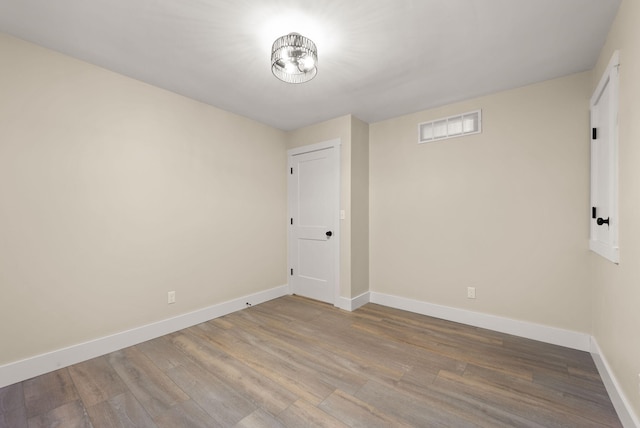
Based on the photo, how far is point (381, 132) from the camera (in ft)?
12.2

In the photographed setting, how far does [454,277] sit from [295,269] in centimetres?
223

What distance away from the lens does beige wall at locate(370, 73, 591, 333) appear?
8.11ft

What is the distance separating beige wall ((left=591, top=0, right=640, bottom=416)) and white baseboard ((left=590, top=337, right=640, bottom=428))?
0.17 feet

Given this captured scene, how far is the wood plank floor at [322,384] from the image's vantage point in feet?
5.35

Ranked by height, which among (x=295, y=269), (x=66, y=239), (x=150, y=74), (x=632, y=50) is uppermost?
(x=150, y=74)

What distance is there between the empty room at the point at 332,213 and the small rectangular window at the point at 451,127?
3 centimetres

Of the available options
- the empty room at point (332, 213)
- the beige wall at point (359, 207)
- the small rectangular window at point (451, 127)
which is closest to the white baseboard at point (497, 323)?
the empty room at point (332, 213)

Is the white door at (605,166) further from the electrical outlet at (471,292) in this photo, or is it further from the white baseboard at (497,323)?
the electrical outlet at (471,292)

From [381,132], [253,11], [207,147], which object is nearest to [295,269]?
[207,147]

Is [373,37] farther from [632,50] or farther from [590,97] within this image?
[590,97]

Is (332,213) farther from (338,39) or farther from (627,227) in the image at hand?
(627,227)

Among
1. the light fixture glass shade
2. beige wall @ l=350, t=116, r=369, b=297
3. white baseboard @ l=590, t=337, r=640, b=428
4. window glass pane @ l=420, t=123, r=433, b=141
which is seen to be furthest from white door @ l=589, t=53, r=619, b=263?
beige wall @ l=350, t=116, r=369, b=297

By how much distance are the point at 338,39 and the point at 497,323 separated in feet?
10.3

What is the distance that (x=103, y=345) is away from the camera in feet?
7.74
